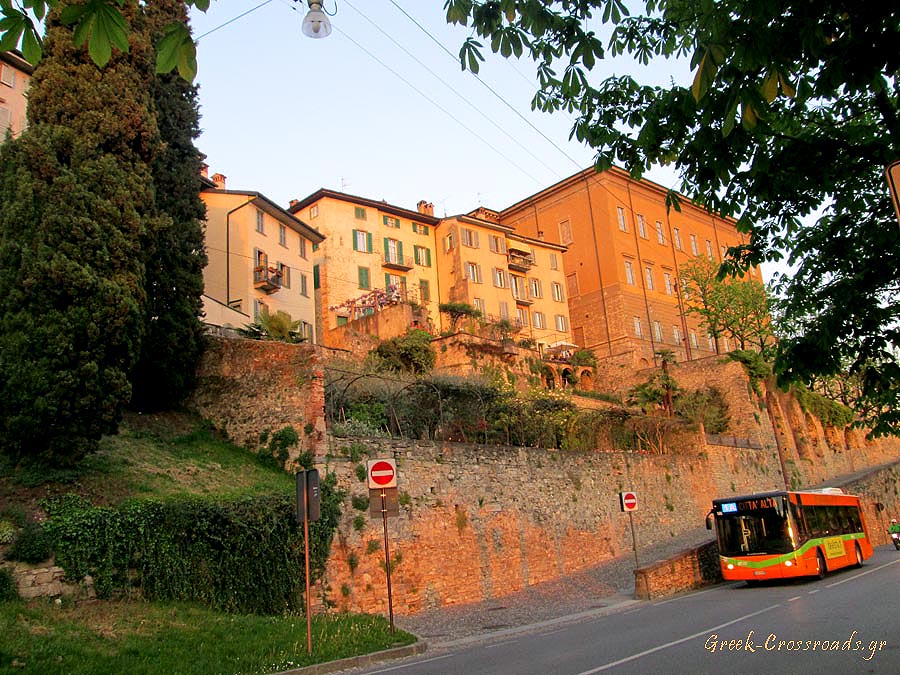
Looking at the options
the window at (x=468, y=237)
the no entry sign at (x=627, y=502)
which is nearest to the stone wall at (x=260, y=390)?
the no entry sign at (x=627, y=502)

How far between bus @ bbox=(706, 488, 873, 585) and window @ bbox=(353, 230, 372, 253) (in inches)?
1160

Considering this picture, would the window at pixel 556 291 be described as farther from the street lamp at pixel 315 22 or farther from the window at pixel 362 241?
the street lamp at pixel 315 22

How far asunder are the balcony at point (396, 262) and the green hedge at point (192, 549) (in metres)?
31.6

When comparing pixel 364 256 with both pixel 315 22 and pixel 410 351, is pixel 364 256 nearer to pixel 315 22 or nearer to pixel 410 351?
pixel 410 351

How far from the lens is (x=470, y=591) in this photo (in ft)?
58.2

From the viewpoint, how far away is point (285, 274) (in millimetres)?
36531

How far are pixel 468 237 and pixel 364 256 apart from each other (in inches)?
295

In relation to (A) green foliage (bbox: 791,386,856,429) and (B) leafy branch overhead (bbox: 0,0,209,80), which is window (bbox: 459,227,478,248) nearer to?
(A) green foliage (bbox: 791,386,856,429)

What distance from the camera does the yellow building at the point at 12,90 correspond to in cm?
2764

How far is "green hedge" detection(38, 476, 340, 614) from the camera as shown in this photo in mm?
11562

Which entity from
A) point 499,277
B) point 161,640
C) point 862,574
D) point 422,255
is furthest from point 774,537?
point 422,255

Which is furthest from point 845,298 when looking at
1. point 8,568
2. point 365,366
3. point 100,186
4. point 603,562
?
point 365,366

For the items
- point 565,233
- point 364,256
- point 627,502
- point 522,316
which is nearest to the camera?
point 627,502

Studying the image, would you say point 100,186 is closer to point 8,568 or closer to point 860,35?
point 8,568
